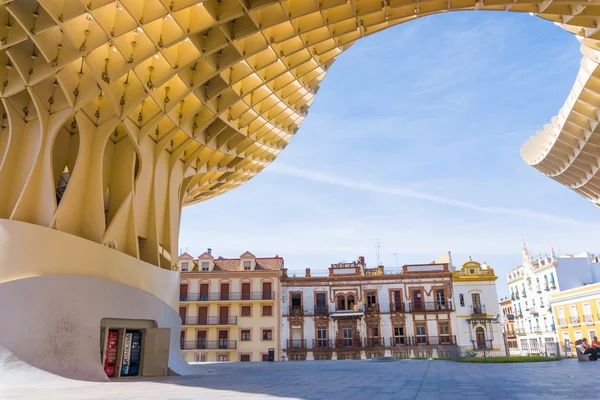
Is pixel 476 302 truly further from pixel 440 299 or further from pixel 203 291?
pixel 203 291

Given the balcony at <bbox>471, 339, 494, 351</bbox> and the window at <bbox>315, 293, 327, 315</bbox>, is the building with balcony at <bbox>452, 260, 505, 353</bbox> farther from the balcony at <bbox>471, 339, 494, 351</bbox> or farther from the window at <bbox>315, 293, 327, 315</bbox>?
the window at <bbox>315, 293, 327, 315</bbox>

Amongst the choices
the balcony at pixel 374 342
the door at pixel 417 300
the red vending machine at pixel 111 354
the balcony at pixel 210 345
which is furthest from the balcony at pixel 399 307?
the red vending machine at pixel 111 354

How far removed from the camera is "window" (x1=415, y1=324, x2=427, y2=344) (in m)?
53.5

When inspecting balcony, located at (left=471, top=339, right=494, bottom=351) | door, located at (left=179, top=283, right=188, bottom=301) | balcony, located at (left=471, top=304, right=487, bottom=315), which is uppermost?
door, located at (left=179, top=283, right=188, bottom=301)

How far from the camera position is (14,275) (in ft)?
51.9

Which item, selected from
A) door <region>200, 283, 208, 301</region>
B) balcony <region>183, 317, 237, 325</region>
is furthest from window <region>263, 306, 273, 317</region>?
door <region>200, 283, 208, 301</region>

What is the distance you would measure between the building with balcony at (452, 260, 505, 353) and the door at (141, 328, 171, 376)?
4097cm

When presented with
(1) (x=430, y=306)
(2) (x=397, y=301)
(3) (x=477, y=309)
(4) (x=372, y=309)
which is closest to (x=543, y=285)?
(3) (x=477, y=309)

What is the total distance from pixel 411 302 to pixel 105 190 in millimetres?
42325

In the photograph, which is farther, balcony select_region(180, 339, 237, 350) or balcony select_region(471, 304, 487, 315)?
balcony select_region(471, 304, 487, 315)

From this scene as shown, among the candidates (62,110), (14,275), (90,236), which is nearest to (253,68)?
(62,110)

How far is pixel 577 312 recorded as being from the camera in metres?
55.5

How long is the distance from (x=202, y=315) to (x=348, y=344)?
18.1 metres

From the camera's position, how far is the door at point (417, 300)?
54956 millimetres
